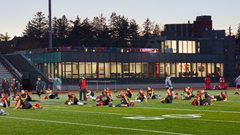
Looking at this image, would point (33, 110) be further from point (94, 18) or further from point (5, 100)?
point (94, 18)

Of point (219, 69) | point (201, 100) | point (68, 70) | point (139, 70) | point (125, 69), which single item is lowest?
point (201, 100)

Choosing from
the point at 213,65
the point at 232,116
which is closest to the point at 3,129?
the point at 232,116

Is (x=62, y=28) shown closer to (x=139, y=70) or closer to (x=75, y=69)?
(x=139, y=70)

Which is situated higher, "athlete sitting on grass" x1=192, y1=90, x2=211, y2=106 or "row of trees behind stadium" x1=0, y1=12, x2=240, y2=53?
"row of trees behind stadium" x1=0, y1=12, x2=240, y2=53

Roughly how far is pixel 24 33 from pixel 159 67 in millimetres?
90230

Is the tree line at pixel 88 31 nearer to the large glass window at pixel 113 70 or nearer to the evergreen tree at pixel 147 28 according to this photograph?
the evergreen tree at pixel 147 28

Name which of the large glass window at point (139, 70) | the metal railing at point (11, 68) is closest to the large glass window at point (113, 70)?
the large glass window at point (139, 70)

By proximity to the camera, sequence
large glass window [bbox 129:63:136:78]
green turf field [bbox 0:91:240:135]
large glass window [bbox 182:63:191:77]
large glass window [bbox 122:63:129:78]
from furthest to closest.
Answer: large glass window [bbox 182:63:191:77]
large glass window [bbox 129:63:136:78]
large glass window [bbox 122:63:129:78]
green turf field [bbox 0:91:240:135]

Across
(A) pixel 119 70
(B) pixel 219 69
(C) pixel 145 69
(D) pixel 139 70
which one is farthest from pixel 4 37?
(A) pixel 119 70

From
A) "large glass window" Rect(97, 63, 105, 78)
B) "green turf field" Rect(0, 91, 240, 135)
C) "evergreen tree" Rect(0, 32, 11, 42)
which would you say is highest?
"evergreen tree" Rect(0, 32, 11, 42)

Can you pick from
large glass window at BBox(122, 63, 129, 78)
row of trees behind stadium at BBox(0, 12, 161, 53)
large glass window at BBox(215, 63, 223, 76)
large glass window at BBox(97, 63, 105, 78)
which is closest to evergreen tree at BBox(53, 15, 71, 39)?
row of trees behind stadium at BBox(0, 12, 161, 53)

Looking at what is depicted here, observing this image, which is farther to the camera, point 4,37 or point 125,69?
point 4,37

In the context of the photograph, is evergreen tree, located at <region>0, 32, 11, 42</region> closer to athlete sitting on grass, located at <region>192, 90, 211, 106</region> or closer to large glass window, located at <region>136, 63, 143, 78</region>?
large glass window, located at <region>136, 63, 143, 78</region>

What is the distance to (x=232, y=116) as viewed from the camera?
24719 mm
